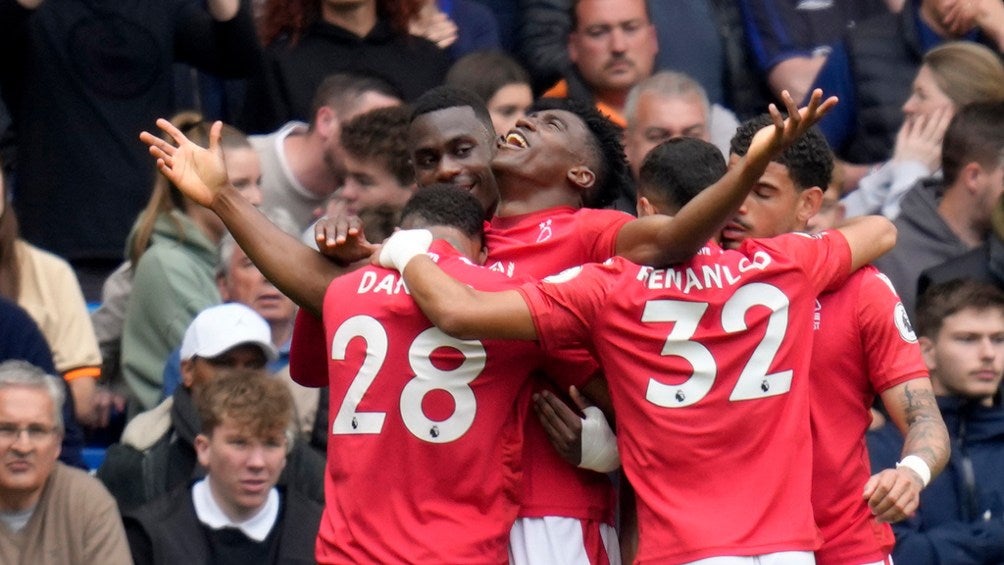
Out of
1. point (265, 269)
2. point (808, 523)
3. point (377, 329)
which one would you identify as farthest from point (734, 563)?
point (265, 269)

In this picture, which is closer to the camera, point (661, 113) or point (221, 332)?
point (221, 332)

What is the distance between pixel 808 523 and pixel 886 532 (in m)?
0.42

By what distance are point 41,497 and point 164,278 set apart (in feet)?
4.15

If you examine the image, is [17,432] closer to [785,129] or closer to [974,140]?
[785,129]

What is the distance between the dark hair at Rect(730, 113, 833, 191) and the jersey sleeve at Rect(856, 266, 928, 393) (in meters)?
0.34

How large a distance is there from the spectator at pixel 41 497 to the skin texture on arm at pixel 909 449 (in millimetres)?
2610

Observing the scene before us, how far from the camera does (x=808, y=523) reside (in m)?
5.41

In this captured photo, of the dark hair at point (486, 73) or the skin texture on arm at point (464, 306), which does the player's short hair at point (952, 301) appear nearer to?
the dark hair at point (486, 73)

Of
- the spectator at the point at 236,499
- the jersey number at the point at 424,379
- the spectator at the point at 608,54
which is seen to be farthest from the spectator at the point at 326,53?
the jersey number at the point at 424,379

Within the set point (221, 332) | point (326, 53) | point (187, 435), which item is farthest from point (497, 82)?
point (187, 435)

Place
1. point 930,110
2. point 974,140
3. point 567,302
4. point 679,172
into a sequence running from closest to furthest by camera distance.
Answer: point 567,302, point 679,172, point 974,140, point 930,110

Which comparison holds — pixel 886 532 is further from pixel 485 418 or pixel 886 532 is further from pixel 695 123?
pixel 695 123

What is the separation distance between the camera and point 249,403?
709 centimetres

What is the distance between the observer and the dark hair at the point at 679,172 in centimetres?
555
